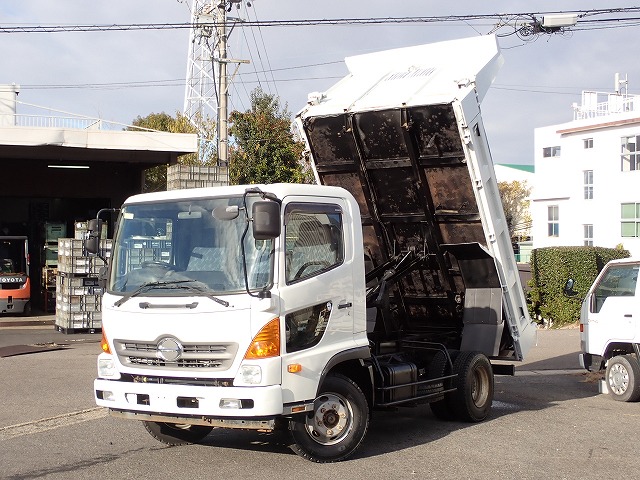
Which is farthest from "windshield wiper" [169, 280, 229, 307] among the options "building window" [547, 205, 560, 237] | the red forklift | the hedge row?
"building window" [547, 205, 560, 237]

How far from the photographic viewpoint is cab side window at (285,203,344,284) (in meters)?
7.75

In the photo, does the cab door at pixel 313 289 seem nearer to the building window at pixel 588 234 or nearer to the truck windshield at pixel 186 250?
the truck windshield at pixel 186 250

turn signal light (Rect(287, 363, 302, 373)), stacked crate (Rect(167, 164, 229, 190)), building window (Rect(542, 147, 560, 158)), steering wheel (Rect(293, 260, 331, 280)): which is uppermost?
building window (Rect(542, 147, 560, 158))

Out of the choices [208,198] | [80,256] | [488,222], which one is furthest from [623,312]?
[80,256]

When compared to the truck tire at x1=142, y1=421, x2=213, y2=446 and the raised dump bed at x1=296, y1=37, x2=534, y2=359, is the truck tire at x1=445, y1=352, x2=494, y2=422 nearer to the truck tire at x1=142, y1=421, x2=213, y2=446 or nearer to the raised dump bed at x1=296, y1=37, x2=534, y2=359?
the raised dump bed at x1=296, y1=37, x2=534, y2=359

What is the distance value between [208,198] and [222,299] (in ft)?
3.39

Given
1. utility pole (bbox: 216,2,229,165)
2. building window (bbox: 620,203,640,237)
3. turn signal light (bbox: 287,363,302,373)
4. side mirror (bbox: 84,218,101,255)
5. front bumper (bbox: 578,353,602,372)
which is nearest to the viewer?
turn signal light (bbox: 287,363,302,373)

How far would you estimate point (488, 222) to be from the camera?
9.91 metres

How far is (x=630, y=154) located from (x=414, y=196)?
94.2ft

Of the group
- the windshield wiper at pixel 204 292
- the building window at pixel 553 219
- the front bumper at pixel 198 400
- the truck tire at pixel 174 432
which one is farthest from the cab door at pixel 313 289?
the building window at pixel 553 219

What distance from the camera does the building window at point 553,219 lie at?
42.9 m

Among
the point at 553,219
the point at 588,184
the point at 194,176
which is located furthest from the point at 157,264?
the point at 553,219

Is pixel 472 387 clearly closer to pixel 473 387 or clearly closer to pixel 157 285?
pixel 473 387

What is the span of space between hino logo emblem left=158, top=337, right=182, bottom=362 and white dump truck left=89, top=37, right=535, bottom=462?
0.7 inches
